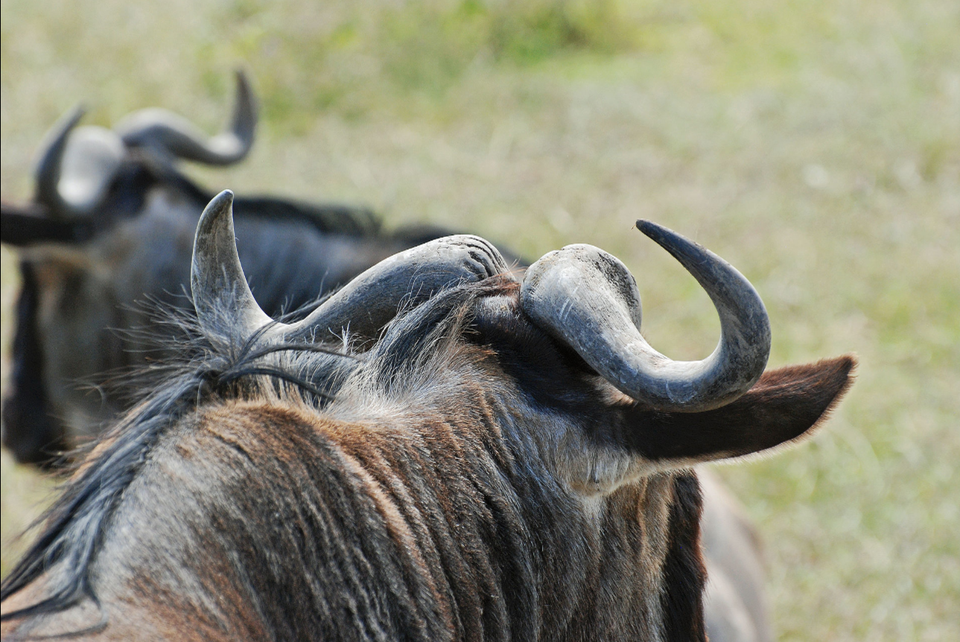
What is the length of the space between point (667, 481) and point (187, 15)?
38.6 feet

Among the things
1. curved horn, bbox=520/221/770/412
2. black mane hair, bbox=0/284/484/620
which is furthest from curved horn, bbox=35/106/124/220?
curved horn, bbox=520/221/770/412

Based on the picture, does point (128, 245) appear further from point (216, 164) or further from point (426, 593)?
point (426, 593)

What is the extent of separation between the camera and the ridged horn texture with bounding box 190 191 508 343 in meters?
1.83

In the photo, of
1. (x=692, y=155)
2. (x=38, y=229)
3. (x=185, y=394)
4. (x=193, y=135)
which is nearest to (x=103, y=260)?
(x=38, y=229)

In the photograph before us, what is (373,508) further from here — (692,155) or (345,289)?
(692,155)

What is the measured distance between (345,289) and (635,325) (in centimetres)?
62

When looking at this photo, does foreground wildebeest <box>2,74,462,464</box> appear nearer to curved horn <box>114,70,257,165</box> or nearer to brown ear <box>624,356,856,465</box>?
curved horn <box>114,70,257,165</box>

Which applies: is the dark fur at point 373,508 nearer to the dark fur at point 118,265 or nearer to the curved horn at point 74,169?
the dark fur at point 118,265

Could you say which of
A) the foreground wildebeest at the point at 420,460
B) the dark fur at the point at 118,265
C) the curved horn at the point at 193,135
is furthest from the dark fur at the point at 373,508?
the curved horn at the point at 193,135

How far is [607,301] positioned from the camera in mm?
1686

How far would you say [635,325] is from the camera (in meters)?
1.83

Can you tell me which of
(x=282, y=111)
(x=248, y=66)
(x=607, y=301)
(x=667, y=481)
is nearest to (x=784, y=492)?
(x=667, y=481)

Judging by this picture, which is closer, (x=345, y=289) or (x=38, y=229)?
(x=345, y=289)

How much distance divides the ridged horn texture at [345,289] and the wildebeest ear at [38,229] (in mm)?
3113
